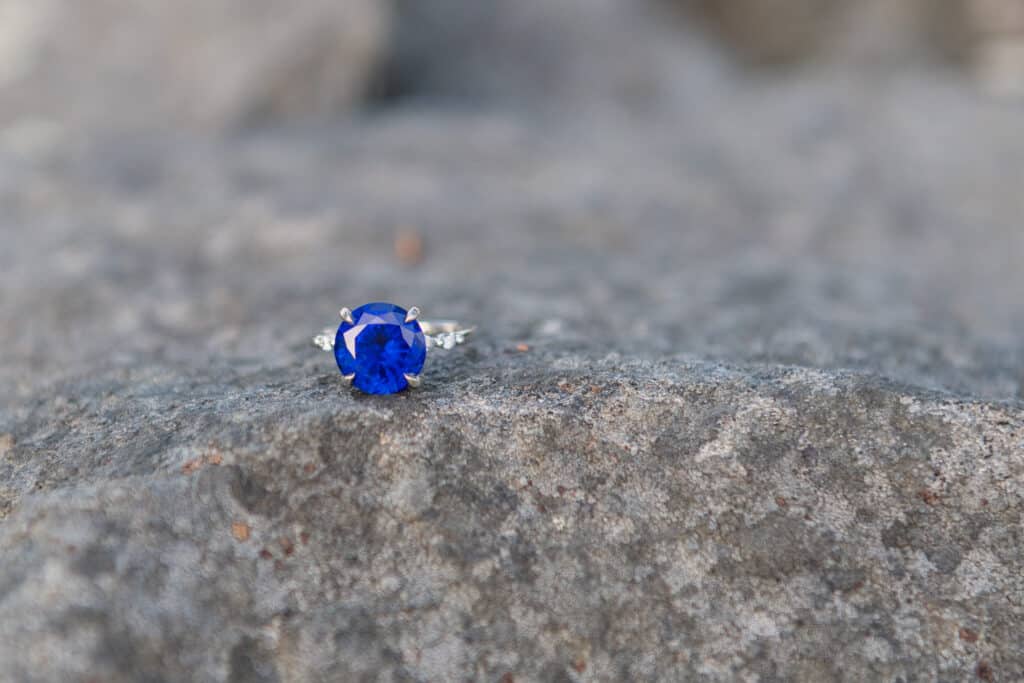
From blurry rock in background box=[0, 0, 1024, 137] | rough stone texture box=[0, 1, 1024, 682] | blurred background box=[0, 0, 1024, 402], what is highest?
blurry rock in background box=[0, 0, 1024, 137]

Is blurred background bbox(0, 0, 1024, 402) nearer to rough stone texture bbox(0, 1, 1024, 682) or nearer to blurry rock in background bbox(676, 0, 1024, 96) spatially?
rough stone texture bbox(0, 1, 1024, 682)

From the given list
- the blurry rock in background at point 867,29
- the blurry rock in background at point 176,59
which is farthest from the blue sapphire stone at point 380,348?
the blurry rock in background at point 867,29

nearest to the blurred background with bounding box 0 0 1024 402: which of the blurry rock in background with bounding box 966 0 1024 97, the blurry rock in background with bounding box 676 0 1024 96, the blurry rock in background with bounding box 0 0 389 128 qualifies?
the blurry rock in background with bounding box 0 0 389 128

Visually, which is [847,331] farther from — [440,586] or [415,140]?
[415,140]

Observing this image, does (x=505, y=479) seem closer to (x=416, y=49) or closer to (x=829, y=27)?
(x=416, y=49)

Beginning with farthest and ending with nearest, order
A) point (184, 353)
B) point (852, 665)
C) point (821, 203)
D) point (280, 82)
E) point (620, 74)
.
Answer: point (620, 74), point (280, 82), point (821, 203), point (184, 353), point (852, 665)

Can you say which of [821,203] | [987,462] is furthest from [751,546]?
[821,203]

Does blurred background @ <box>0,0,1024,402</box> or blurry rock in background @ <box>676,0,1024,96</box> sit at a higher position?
blurry rock in background @ <box>676,0,1024,96</box>
